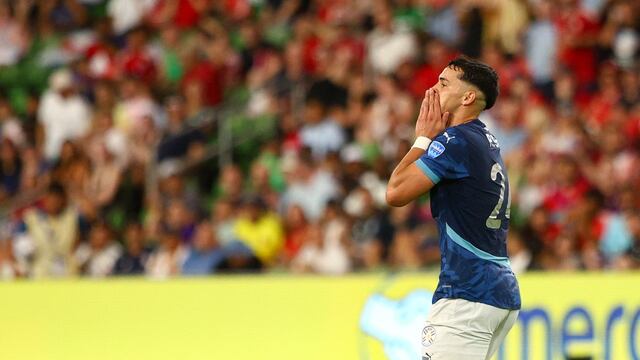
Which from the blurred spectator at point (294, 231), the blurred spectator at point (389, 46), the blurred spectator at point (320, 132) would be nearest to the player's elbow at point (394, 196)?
the blurred spectator at point (294, 231)

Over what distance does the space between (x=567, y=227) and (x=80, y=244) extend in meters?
4.62

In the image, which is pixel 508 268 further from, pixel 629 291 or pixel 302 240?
pixel 302 240

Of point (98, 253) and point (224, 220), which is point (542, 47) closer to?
point (224, 220)

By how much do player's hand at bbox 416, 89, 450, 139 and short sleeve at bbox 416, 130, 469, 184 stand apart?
0.47 feet

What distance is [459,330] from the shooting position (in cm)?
583

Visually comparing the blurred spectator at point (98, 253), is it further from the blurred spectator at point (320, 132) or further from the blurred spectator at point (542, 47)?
the blurred spectator at point (542, 47)

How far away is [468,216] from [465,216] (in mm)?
14

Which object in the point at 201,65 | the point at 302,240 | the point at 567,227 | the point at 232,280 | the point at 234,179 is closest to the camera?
the point at 232,280

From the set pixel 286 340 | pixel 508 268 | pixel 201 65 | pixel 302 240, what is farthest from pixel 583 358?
pixel 201 65

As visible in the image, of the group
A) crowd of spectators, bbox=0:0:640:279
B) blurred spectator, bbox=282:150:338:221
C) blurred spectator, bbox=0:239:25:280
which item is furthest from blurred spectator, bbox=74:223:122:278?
blurred spectator, bbox=282:150:338:221

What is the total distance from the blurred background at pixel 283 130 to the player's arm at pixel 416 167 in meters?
4.65

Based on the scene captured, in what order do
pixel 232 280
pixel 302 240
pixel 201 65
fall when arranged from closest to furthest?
pixel 232 280, pixel 302 240, pixel 201 65

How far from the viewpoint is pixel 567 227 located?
11.1m

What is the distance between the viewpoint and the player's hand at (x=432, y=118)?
6035 millimetres
